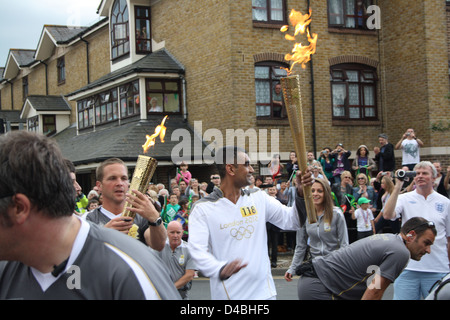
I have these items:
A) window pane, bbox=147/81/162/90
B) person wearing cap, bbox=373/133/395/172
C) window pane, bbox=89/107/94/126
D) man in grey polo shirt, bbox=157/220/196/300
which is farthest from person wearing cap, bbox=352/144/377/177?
window pane, bbox=89/107/94/126

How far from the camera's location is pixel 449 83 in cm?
2078

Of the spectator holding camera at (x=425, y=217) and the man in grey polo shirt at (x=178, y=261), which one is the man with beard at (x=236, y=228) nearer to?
the man in grey polo shirt at (x=178, y=261)

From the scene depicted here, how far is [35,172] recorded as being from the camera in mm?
2029

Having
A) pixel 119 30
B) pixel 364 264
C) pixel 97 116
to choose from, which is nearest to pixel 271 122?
pixel 119 30

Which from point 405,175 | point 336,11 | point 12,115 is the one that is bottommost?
point 405,175

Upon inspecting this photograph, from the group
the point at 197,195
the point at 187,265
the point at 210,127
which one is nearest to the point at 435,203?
the point at 187,265

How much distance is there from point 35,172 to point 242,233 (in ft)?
10.0

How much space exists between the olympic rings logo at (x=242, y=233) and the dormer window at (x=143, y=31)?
20782 mm

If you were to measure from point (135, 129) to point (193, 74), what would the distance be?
10.4 ft

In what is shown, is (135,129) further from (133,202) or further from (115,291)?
(115,291)

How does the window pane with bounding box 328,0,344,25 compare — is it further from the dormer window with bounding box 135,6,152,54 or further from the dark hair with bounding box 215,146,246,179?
the dark hair with bounding box 215,146,246,179

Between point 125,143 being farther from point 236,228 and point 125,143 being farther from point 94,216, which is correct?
point 236,228

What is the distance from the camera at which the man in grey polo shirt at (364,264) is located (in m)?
4.89

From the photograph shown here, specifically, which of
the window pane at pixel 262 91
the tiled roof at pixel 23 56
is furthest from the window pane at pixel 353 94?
the tiled roof at pixel 23 56
